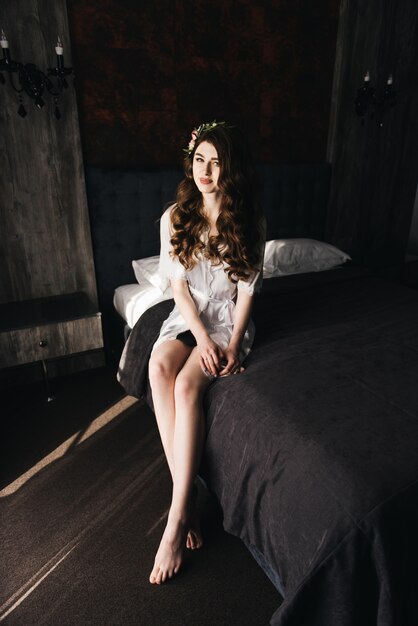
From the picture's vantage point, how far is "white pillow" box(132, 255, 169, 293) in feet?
8.60

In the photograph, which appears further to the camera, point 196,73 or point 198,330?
point 196,73

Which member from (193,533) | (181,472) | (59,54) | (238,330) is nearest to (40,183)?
(59,54)

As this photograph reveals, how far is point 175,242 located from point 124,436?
1099 millimetres

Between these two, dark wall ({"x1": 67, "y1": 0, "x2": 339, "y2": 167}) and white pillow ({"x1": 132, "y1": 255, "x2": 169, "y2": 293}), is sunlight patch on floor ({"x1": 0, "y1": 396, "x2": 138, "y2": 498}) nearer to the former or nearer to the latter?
white pillow ({"x1": 132, "y1": 255, "x2": 169, "y2": 293})

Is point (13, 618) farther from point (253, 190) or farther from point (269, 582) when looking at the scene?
point (253, 190)

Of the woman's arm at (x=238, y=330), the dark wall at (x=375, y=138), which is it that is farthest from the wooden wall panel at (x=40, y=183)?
the dark wall at (x=375, y=138)

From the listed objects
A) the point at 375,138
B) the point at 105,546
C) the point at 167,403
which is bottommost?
the point at 105,546

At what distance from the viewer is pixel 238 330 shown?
5.93 ft

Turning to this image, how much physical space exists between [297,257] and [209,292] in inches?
50.0

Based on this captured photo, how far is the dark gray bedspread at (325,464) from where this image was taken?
1.08m

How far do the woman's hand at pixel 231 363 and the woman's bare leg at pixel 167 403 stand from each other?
0.20m

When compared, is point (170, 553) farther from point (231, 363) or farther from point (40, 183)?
point (40, 183)

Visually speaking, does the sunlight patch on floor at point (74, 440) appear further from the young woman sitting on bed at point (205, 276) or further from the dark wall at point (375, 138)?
the dark wall at point (375, 138)

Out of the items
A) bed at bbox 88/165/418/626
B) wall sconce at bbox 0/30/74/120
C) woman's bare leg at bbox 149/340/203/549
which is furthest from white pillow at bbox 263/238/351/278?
wall sconce at bbox 0/30/74/120
